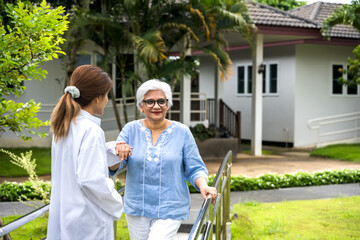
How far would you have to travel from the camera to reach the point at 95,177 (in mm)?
2615

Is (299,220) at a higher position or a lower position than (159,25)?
lower

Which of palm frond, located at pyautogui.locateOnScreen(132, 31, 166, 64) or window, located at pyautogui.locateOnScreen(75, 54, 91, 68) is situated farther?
window, located at pyautogui.locateOnScreen(75, 54, 91, 68)

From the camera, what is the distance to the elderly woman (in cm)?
361

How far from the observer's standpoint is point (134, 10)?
41.7 feet

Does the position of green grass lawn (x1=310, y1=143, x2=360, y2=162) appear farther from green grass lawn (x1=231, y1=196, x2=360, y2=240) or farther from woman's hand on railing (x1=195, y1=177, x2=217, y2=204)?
woman's hand on railing (x1=195, y1=177, x2=217, y2=204)

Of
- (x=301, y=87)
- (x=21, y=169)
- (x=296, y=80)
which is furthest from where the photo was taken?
(x=301, y=87)

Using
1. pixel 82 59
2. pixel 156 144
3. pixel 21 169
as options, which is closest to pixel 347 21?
pixel 82 59

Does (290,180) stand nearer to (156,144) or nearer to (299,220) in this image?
(299,220)

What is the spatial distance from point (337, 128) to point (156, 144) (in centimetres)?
1779

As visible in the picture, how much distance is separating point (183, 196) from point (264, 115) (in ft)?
57.8

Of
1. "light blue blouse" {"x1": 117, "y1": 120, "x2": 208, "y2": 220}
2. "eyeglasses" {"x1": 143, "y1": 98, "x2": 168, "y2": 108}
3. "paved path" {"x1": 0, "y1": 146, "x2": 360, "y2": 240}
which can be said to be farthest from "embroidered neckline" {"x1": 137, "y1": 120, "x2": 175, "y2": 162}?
"paved path" {"x1": 0, "y1": 146, "x2": 360, "y2": 240}

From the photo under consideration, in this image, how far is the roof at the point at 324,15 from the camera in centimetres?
1973

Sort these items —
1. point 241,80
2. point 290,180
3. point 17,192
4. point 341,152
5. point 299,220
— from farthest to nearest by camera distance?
point 241,80 < point 341,152 < point 290,180 < point 17,192 < point 299,220

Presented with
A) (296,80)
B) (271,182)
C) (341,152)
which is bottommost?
(341,152)
